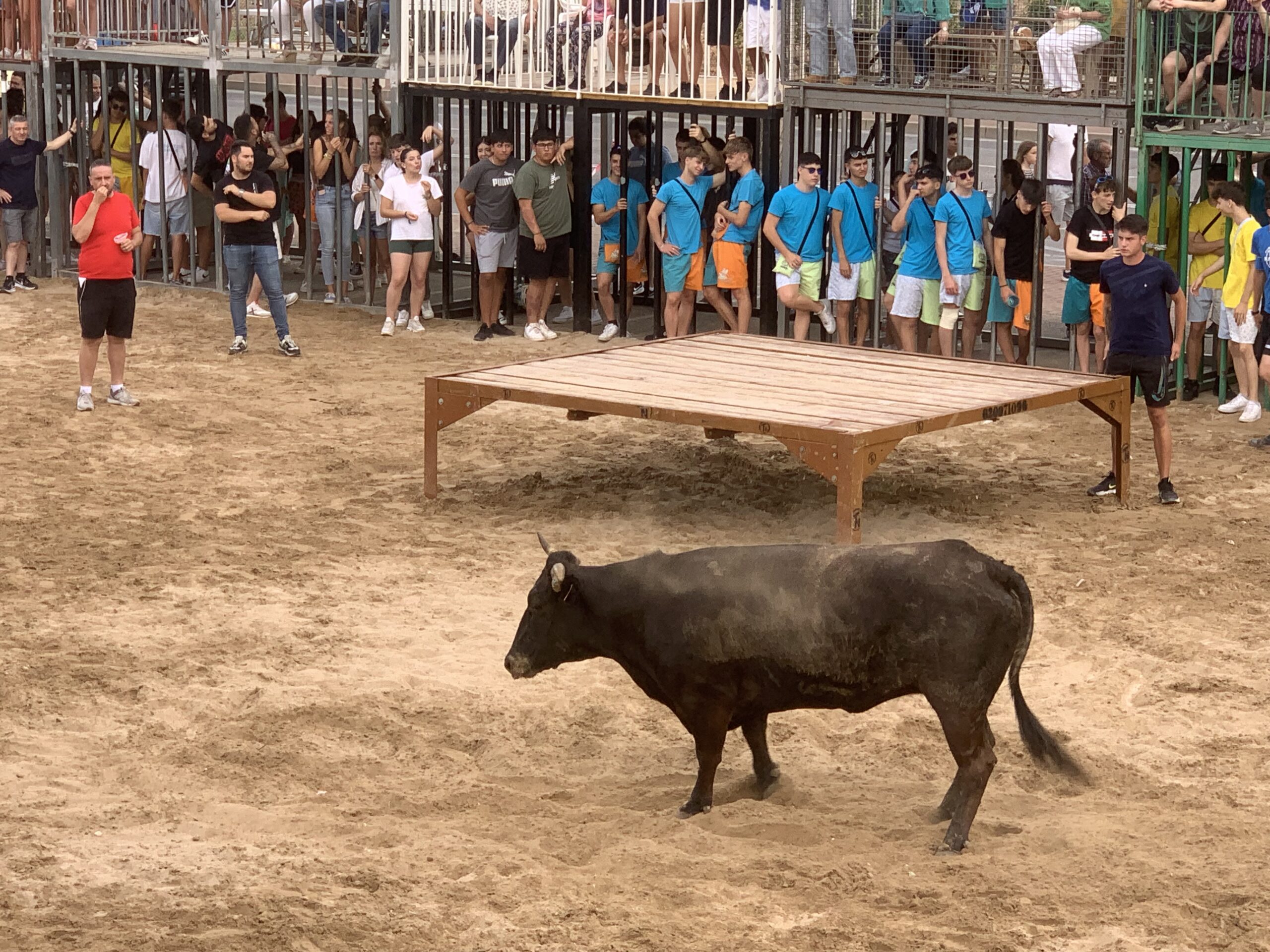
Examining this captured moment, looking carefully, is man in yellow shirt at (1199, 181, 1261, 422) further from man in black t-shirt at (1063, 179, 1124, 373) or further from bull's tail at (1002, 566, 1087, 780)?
bull's tail at (1002, 566, 1087, 780)

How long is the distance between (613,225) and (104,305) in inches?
210

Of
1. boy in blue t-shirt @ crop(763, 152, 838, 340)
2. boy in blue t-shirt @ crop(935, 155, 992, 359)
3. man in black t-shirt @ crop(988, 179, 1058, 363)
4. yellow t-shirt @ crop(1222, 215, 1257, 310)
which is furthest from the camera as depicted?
boy in blue t-shirt @ crop(763, 152, 838, 340)

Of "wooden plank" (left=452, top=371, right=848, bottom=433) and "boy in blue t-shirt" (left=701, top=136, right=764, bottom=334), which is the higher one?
"boy in blue t-shirt" (left=701, top=136, right=764, bottom=334)

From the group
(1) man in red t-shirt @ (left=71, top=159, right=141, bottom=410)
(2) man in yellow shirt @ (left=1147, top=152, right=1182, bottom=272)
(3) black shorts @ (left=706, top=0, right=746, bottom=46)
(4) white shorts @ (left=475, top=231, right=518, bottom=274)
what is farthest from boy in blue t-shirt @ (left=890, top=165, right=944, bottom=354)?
(1) man in red t-shirt @ (left=71, top=159, right=141, bottom=410)

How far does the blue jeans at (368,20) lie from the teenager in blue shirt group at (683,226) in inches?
152

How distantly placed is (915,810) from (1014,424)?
7.34 metres

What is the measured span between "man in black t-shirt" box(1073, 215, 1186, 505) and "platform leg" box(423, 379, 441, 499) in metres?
4.16

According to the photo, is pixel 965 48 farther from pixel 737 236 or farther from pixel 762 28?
pixel 737 236

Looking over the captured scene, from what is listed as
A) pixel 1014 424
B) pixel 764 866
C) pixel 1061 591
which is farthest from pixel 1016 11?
pixel 764 866

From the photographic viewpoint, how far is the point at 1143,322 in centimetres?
1133

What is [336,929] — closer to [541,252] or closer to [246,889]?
[246,889]

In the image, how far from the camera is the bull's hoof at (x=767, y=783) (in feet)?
23.6

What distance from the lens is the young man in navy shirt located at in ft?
37.0

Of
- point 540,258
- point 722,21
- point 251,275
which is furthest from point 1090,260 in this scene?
point 251,275
